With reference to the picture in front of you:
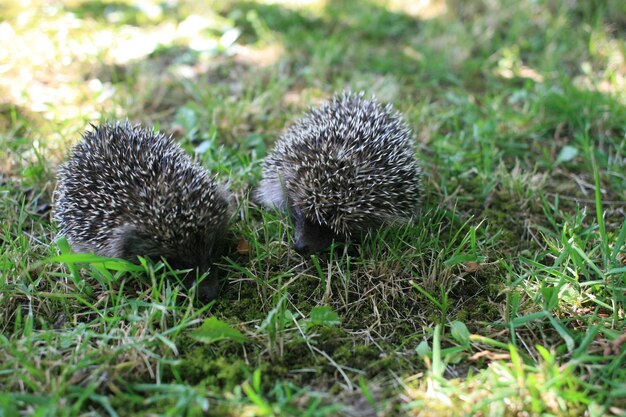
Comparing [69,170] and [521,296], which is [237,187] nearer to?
[69,170]

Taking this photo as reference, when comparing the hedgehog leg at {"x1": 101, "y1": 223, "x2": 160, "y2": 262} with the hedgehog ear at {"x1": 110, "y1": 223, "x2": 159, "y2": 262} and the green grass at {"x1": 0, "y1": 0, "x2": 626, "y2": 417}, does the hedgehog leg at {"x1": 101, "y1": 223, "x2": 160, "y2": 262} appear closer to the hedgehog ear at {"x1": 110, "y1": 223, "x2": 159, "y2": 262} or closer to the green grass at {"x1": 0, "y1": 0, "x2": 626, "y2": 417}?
the hedgehog ear at {"x1": 110, "y1": 223, "x2": 159, "y2": 262}

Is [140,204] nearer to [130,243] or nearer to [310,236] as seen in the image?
[130,243]

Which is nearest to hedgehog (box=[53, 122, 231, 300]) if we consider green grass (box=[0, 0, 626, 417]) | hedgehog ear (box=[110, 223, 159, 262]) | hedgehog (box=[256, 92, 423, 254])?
hedgehog ear (box=[110, 223, 159, 262])

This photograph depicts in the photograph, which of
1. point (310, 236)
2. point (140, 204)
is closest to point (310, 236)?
point (310, 236)

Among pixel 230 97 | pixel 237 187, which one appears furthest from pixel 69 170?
pixel 230 97

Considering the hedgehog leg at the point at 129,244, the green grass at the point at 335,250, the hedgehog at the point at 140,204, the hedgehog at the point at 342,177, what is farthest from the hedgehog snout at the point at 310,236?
the hedgehog leg at the point at 129,244

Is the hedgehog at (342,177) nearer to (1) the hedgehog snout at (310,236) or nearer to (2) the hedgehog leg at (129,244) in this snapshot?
(1) the hedgehog snout at (310,236)
